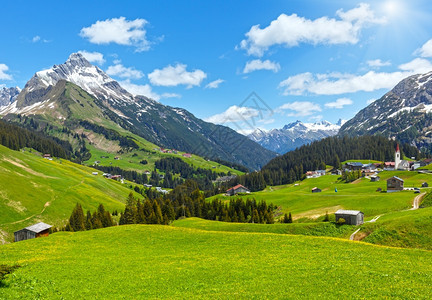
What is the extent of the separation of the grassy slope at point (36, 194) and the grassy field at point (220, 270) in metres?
67.2

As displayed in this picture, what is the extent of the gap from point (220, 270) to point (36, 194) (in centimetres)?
11985

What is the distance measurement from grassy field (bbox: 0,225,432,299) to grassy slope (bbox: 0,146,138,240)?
67241mm

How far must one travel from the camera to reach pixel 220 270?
94.5 feet

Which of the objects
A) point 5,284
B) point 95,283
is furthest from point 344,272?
point 5,284

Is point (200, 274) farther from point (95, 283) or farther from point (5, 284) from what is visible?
point (5, 284)

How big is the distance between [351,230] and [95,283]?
48767mm

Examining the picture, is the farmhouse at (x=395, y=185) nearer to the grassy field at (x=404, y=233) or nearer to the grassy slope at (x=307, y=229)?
the grassy field at (x=404, y=233)

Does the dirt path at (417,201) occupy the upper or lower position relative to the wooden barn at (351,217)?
lower

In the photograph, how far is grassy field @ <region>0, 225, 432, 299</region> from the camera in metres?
22.5

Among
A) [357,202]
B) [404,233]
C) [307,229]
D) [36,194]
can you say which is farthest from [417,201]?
[36,194]

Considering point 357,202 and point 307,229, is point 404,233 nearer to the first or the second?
point 307,229

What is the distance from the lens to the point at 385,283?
73.2 feet

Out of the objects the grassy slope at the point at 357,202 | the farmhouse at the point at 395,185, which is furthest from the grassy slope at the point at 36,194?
the farmhouse at the point at 395,185

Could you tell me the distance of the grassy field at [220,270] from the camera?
22484mm
